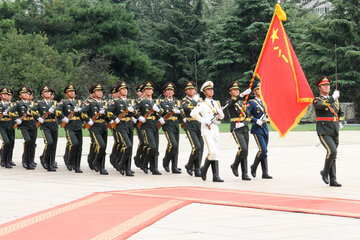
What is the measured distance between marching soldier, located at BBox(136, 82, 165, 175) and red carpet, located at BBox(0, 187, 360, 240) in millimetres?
3411

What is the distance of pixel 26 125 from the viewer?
18312 millimetres

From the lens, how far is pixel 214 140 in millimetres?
14133

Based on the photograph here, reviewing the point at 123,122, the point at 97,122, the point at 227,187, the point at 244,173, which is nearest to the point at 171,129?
the point at 123,122

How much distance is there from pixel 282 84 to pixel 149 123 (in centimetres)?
342

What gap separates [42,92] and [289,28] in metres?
41.5

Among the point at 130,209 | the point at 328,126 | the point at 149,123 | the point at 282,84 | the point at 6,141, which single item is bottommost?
the point at 130,209

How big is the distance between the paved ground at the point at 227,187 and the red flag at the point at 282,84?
120cm

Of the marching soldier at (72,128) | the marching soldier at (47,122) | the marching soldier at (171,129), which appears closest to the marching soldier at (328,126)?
the marching soldier at (171,129)

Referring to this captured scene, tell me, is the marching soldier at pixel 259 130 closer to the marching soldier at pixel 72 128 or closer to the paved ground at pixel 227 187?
the paved ground at pixel 227 187

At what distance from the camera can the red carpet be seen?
28.2 feet

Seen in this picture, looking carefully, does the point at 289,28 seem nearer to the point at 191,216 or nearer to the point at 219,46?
the point at 219,46

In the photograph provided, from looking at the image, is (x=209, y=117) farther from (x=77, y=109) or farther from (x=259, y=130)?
(x=77, y=109)

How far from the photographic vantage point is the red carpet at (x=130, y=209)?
8.59m

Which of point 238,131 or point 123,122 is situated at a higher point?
point 123,122
